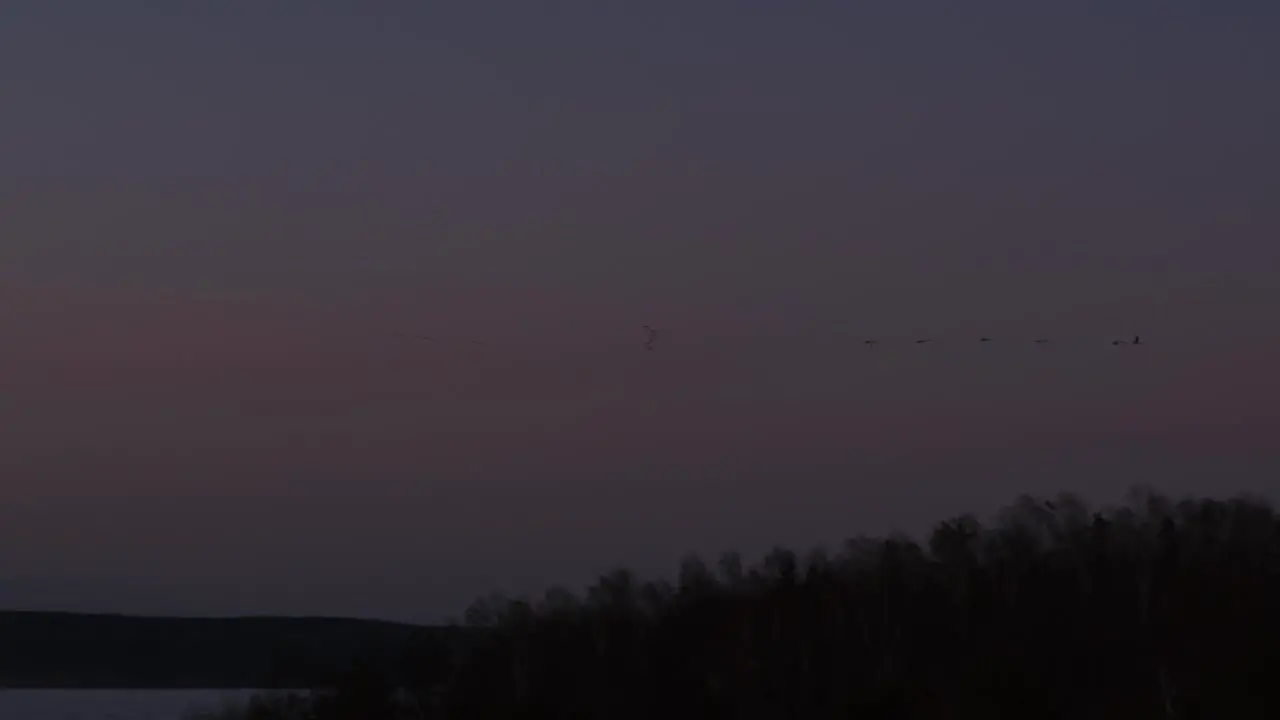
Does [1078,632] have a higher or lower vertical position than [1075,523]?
lower

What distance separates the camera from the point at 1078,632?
60875 mm

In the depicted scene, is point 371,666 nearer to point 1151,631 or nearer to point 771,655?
point 771,655

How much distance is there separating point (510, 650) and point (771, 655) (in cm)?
1664

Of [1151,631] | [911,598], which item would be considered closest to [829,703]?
[1151,631]

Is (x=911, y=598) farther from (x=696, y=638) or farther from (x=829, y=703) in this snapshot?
(x=829, y=703)

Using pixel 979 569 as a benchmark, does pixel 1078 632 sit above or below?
below

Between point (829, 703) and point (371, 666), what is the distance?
76.6ft

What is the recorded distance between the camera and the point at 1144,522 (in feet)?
261

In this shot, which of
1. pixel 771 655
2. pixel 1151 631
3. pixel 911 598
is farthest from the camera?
pixel 911 598

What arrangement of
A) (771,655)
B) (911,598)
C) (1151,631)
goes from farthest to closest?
(911,598) < (771,655) < (1151,631)

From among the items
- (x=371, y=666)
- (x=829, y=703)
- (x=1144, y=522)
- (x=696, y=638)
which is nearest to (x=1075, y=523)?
(x=1144, y=522)

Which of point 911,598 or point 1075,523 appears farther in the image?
point 1075,523

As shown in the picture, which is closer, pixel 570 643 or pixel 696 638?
pixel 696 638

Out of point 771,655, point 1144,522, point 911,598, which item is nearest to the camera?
point 771,655
